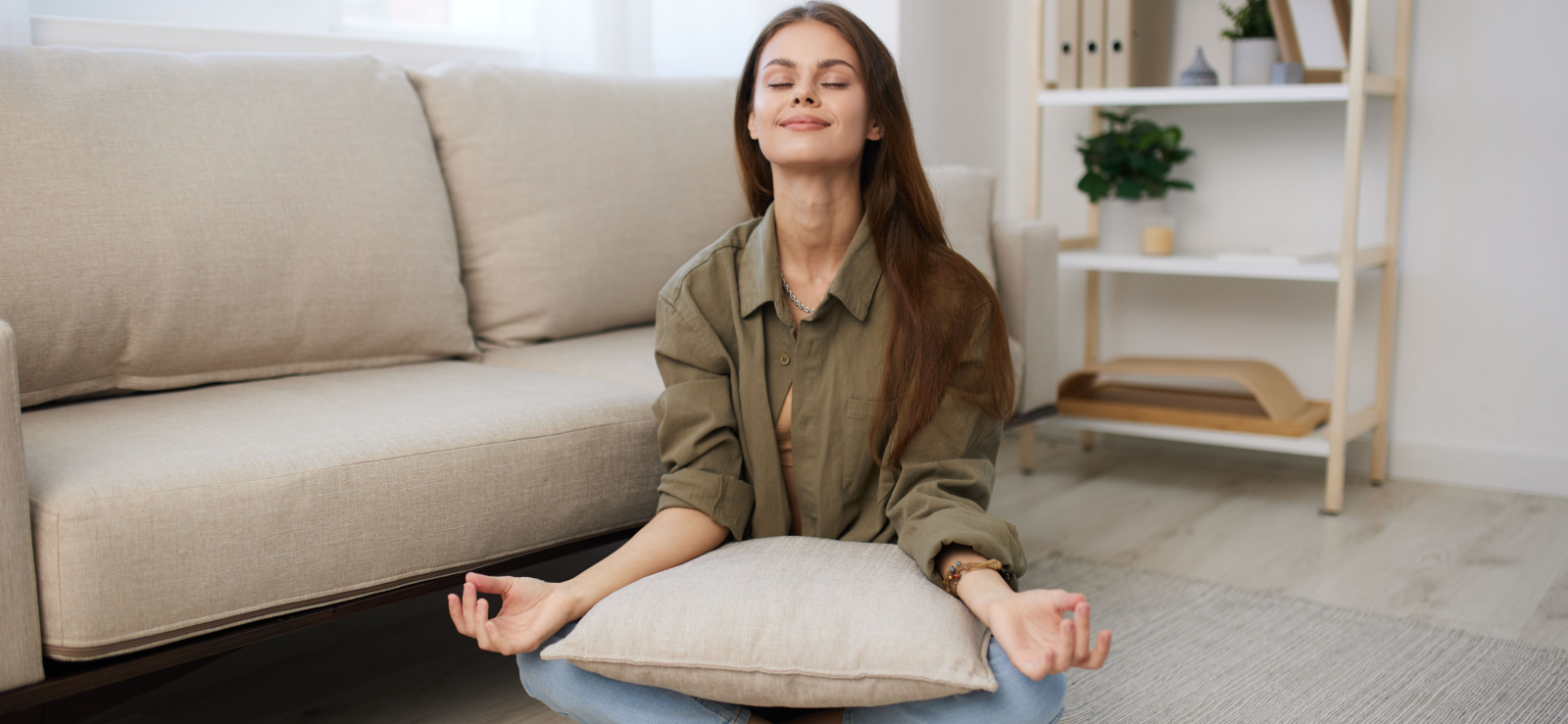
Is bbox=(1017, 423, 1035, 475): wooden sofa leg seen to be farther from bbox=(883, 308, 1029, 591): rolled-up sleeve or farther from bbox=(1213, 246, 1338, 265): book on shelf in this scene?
bbox=(883, 308, 1029, 591): rolled-up sleeve

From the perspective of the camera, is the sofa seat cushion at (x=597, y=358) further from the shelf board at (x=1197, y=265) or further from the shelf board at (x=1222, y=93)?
the shelf board at (x=1222, y=93)

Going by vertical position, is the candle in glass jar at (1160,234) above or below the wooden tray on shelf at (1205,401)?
above

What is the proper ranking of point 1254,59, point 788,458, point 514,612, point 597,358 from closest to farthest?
1. point 514,612
2. point 788,458
3. point 597,358
4. point 1254,59

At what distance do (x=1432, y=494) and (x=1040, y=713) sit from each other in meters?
1.80

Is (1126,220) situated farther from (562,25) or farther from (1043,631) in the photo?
(1043,631)

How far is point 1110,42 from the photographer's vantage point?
2.48m

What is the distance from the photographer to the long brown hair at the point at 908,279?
1213 mm

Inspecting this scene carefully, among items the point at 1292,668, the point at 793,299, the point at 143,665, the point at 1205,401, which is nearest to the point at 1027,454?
the point at 1205,401

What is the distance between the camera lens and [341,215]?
1615 millimetres

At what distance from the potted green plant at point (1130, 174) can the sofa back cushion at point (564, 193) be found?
912 millimetres

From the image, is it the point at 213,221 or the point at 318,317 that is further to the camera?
the point at 318,317

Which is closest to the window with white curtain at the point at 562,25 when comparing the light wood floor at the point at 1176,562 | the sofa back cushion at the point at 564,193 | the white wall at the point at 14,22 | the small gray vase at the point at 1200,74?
the white wall at the point at 14,22

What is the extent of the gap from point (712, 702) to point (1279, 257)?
1.67m

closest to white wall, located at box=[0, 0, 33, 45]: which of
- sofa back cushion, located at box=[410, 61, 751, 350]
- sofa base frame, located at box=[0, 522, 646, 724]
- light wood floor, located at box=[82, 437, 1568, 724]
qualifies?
sofa back cushion, located at box=[410, 61, 751, 350]
